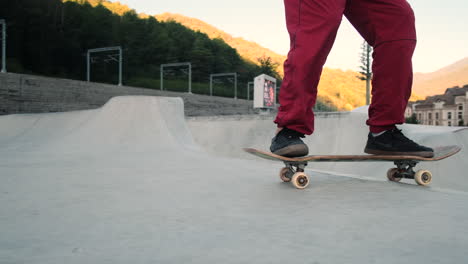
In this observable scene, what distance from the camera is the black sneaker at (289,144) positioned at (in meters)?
2.00

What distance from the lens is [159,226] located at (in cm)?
123

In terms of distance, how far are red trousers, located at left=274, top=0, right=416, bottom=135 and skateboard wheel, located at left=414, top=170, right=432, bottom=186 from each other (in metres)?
0.35

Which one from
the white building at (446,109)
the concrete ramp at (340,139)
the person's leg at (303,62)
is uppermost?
the white building at (446,109)

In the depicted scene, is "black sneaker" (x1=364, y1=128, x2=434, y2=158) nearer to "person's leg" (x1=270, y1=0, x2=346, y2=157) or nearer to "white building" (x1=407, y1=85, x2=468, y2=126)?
"person's leg" (x1=270, y1=0, x2=346, y2=157)

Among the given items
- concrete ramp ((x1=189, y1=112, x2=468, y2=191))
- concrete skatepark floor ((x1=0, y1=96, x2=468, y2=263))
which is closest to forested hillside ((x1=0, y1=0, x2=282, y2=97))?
concrete ramp ((x1=189, y1=112, x2=468, y2=191))

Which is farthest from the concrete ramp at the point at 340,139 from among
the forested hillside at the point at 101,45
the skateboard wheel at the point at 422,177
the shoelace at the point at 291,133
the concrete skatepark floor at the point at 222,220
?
the forested hillside at the point at 101,45

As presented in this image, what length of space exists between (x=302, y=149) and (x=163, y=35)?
71943 mm

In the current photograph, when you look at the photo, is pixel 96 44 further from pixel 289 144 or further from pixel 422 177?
pixel 422 177

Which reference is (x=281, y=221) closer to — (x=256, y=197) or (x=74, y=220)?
(x=256, y=197)

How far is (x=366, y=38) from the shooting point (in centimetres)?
235

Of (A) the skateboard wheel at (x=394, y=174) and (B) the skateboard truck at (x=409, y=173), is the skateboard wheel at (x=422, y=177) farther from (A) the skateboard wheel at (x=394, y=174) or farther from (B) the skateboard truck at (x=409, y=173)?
(A) the skateboard wheel at (x=394, y=174)

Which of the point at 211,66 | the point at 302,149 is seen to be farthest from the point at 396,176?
the point at 211,66

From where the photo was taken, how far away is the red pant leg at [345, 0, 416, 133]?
2119 mm

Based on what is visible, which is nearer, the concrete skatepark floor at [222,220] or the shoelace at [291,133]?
the concrete skatepark floor at [222,220]
